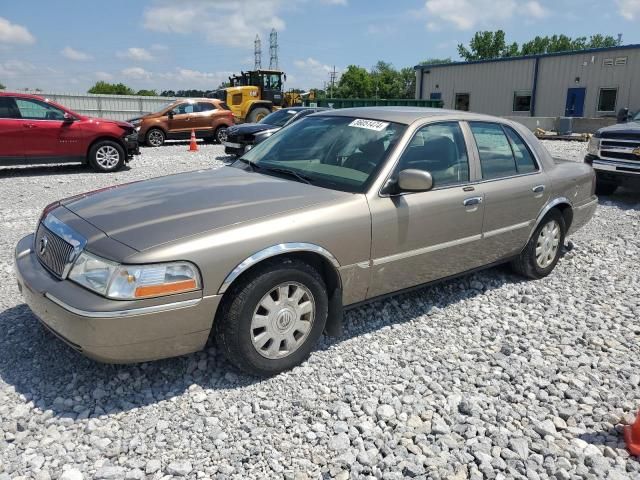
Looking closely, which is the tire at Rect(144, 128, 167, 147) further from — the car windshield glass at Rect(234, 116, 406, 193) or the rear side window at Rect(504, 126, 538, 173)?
the rear side window at Rect(504, 126, 538, 173)

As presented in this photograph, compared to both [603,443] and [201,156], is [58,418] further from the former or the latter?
[201,156]

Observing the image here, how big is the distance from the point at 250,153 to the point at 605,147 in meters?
7.38

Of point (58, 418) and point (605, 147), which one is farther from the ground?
point (605, 147)

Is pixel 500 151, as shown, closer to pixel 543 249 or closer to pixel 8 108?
pixel 543 249

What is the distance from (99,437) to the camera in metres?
2.68

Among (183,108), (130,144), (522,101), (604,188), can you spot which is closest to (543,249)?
(604,188)

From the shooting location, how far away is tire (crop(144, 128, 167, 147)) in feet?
57.1

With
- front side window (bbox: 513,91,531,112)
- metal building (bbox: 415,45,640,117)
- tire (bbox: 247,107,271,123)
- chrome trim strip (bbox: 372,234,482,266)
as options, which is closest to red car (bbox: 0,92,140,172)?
chrome trim strip (bbox: 372,234,482,266)

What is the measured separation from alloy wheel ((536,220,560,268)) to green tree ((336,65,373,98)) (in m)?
99.7

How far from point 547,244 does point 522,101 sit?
2919 cm

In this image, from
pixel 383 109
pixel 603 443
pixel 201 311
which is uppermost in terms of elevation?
pixel 383 109

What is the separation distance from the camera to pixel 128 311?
2668 mm

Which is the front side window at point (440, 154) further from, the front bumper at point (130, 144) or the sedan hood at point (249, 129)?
the sedan hood at point (249, 129)

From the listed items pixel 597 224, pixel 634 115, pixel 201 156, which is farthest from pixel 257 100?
pixel 597 224
